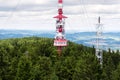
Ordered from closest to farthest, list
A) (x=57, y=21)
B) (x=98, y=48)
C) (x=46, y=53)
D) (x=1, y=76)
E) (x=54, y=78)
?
1. (x=54, y=78)
2. (x=1, y=76)
3. (x=98, y=48)
4. (x=57, y=21)
5. (x=46, y=53)

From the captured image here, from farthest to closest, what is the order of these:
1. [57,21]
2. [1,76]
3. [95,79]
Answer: [57,21], [95,79], [1,76]

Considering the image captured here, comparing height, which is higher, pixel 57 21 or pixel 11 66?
pixel 57 21

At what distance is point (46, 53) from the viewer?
538 feet

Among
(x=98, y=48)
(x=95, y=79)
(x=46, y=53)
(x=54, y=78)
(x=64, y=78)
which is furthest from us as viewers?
(x=46, y=53)

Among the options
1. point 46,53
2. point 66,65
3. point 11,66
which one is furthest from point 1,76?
point 46,53

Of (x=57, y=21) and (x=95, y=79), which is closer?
(x=95, y=79)

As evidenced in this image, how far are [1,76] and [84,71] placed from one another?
18475 millimetres

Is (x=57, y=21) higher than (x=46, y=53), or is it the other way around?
(x=57, y=21)

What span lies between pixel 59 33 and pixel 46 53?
810 inches

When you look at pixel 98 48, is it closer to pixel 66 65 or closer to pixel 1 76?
pixel 66 65

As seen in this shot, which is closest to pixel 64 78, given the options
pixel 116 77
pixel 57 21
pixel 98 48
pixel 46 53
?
pixel 116 77

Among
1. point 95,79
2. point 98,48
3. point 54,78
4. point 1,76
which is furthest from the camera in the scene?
point 98,48

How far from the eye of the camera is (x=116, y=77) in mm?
76500

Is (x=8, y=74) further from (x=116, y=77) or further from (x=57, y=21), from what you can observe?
(x=57, y=21)
